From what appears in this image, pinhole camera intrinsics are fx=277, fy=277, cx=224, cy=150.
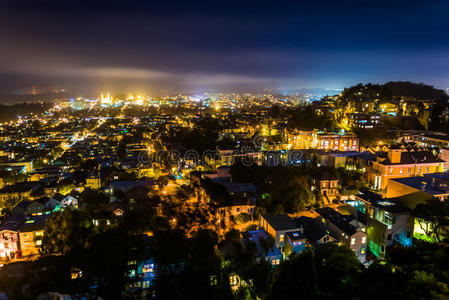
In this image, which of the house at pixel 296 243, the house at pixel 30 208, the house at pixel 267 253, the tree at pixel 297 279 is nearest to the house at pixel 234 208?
the house at pixel 267 253

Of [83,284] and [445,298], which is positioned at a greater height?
[445,298]

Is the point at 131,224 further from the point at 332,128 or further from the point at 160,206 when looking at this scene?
the point at 332,128

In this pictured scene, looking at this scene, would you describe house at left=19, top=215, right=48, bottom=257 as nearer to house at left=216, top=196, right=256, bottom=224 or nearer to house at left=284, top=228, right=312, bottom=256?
house at left=216, top=196, right=256, bottom=224

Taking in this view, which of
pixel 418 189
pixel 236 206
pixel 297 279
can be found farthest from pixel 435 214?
→ pixel 236 206

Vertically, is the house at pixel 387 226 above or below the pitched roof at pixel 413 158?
below

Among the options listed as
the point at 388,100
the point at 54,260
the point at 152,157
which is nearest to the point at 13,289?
the point at 54,260

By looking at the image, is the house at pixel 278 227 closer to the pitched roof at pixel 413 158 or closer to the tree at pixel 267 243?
the tree at pixel 267 243

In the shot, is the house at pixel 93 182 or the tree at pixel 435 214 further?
the house at pixel 93 182
